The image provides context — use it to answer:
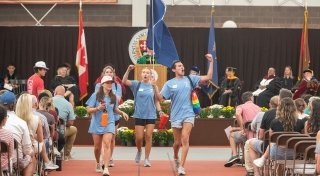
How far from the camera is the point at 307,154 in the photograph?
8734 millimetres

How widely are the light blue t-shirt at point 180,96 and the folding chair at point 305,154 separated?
3.29 metres

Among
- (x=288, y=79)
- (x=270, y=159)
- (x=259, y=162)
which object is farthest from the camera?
(x=288, y=79)

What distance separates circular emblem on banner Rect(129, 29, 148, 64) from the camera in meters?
23.9

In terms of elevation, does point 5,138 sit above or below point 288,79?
below

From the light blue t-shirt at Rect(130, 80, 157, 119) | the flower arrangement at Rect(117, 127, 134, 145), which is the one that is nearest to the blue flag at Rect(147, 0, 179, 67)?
the flower arrangement at Rect(117, 127, 134, 145)

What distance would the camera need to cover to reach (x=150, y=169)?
44.0 ft

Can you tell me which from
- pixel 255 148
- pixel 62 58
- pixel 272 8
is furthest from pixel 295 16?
pixel 255 148

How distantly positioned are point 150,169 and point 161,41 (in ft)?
12.7

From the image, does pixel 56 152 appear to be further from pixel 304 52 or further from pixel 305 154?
pixel 304 52

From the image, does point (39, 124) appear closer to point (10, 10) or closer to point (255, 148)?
point (255, 148)

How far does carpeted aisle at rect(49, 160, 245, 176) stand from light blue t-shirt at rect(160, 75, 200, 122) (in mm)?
987

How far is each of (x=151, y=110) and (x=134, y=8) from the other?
1137cm

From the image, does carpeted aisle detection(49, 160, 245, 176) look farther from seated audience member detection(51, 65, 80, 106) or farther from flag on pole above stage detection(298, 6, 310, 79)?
flag on pole above stage detection(298, 6, 310, 79)

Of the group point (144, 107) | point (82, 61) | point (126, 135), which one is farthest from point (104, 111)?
point (82, 61)
